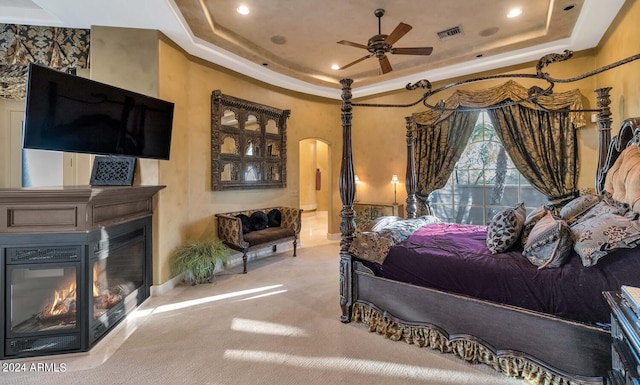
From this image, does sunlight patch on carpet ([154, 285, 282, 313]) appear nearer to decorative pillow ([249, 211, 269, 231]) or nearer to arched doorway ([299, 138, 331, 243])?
decorative pillow ([249, 211, 269, 231])

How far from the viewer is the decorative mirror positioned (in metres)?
4.43

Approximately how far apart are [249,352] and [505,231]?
2.21 m

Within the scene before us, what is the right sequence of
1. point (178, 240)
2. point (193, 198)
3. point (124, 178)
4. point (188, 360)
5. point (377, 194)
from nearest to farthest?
point (188, 360) → point (124, 178) → point (178, 240) → point (193, 198) → point (377, 194)

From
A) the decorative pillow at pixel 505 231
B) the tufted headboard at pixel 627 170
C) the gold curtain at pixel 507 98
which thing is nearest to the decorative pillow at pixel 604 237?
the tufted headboard at pixel 627 170

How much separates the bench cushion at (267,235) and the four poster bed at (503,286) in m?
1.91

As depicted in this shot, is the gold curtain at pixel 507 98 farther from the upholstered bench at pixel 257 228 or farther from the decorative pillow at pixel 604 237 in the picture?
the upholstered bench at pixel 257 228

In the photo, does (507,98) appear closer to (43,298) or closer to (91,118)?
(91,118)

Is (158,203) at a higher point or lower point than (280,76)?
lower

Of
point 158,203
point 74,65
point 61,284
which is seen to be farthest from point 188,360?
point 74,65

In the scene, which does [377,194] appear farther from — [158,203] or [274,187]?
[158,203]

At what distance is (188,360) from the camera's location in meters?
2.20

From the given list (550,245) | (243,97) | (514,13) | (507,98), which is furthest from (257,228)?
(514,13)

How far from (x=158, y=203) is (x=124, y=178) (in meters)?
0.44

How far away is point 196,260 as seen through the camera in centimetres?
366
